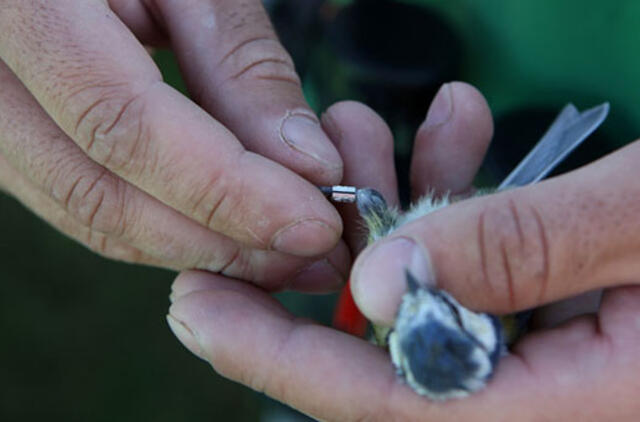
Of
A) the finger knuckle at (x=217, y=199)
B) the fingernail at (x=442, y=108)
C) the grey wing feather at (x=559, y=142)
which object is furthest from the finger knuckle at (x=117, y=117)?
the grey wing feather at (x=559, y=142)

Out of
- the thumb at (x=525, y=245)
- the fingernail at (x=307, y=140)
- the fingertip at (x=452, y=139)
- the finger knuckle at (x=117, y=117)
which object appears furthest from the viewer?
the fingertip at (x=452, y=139)

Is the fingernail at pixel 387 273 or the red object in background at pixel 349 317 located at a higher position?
the fingernail at pixel 387 273

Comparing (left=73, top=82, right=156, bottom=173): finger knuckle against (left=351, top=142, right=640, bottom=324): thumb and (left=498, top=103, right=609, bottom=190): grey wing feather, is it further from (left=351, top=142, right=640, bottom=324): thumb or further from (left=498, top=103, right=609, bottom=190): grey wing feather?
(left=498, top=103, right=609, bottom=190): grey wing feather

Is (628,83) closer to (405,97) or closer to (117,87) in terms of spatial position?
(405,97)

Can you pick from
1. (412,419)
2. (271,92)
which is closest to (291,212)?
(271,92)

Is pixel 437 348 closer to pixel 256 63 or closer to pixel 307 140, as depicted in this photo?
pixel 307 140

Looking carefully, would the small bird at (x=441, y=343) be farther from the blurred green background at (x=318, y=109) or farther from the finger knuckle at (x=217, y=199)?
the blurred green background at (x=318, y=109)

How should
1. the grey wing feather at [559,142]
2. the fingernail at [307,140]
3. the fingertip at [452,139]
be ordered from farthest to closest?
the fingertip at [452,139] → the grey wing feather at [559,142] → the fingernail at [307,140]

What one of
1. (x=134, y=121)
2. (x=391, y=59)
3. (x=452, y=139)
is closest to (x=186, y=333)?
(x=134, y=121)
